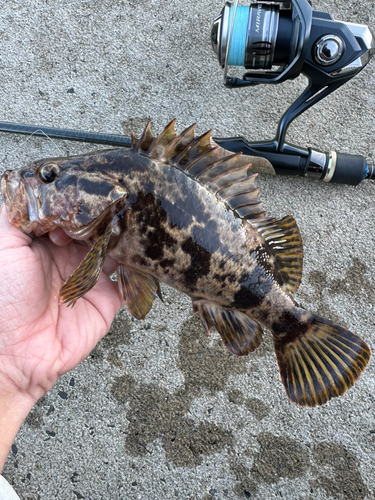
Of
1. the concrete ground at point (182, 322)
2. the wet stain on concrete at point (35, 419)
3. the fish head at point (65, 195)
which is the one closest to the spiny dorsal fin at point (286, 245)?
the fish head at point (65, 195)

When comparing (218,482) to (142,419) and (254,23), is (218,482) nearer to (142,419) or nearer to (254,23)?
(142,419)

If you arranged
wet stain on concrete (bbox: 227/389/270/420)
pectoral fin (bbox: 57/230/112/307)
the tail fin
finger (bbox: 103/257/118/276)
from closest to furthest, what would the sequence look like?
pectoral fin (bbox: 57/230/112/307)
the tail fin
finger (bbox: 103/257/118/276)
wet stain on concrete (bbox: 227/389/270/420)

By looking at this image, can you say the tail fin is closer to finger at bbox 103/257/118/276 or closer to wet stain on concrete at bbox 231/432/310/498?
wet stain on concrete at bbox 231/432/310/498

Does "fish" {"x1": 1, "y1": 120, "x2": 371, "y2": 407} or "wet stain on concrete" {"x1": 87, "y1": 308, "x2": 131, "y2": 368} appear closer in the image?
"fish" {"x1": 1, "y1": 120, "x2": 371, "y2": 407}

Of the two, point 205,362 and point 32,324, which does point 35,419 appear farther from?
point 205,362

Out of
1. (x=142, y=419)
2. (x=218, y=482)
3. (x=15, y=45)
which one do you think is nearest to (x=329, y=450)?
(x=218, y=482)

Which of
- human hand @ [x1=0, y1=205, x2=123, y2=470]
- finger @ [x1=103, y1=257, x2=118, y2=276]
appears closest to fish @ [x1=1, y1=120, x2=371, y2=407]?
human hand @ [x1=0, y1=205, x2=123, y2=470]
